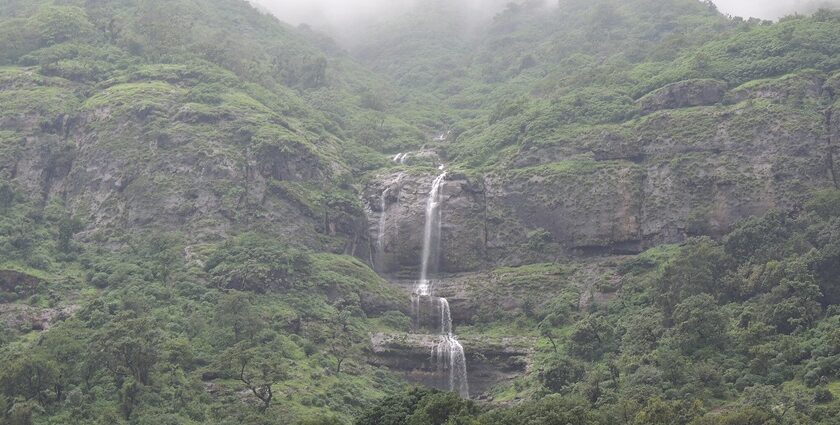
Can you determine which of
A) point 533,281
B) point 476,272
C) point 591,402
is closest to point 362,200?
point 476,272

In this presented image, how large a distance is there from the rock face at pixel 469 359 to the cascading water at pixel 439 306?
406 millimetres

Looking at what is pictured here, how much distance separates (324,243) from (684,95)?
31560mm

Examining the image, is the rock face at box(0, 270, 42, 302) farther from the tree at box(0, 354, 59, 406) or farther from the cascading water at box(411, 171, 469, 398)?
the cascading water at box(411, 171, 469, 398)

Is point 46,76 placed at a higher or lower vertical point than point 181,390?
higher

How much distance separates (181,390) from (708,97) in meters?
47.8

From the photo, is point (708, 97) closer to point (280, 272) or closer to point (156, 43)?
point (280, 272)

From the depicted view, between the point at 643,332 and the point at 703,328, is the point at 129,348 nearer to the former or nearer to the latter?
the point at 643,332

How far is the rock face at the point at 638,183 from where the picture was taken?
221ft

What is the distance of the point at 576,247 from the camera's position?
7188cm

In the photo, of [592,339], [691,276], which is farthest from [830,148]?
[592,339]

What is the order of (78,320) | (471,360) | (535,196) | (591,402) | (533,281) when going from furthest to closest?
1. (535,196)
2. (533,281)
3. (471,360)
4. (78,320)
5. (591,402)

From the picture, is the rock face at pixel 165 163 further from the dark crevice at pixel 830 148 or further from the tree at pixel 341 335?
the dark crevice at pixel 830 148

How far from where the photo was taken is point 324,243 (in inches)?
2896

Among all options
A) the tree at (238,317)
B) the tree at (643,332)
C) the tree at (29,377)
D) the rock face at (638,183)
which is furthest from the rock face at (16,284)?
the tree at (643,332)
